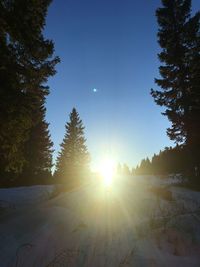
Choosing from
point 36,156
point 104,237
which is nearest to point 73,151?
point 36,156

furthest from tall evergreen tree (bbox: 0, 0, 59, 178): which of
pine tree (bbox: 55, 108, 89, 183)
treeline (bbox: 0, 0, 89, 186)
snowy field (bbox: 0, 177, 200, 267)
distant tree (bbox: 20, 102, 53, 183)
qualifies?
pine tree (bbox: 55, 108, 89, 183)

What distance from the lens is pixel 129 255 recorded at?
5.33 m

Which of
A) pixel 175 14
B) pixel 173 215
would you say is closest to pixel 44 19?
pixel 173 215

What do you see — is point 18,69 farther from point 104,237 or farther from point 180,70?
point 180,70

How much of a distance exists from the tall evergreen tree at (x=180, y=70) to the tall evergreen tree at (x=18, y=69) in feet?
36.8

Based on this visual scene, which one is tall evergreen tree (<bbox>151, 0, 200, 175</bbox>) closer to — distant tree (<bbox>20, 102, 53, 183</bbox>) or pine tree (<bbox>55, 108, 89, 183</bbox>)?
distant tree (<bbox>20, 102, 53, 183</bbox>)

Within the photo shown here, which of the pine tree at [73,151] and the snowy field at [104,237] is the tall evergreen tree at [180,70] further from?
the pine tree at [73,151]

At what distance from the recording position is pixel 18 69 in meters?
9.85

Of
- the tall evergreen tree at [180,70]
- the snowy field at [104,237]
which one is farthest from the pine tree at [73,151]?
the snowy field at [104,237]

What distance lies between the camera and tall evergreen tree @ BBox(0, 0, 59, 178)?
9055mm

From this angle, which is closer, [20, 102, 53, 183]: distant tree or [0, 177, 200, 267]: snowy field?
[0, 177, 200, 267]: snowy field

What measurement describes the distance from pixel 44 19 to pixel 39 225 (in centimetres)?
975

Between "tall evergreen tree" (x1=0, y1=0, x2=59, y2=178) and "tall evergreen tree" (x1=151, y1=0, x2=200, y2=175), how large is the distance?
11.2m

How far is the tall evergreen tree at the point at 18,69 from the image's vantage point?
9.05 m
